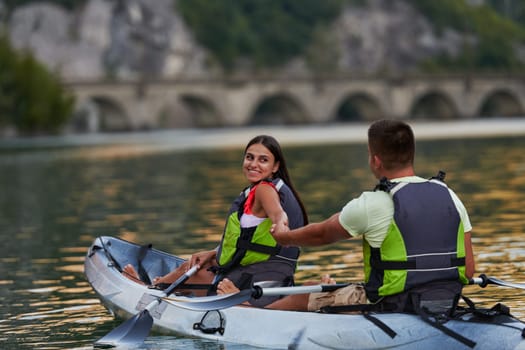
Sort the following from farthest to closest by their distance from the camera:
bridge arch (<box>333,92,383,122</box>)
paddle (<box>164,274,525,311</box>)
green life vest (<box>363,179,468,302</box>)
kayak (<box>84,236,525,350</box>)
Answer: bridge arch (<box>333,92,383,122</box>) < paddle (<box>164,274,525,311</box>) < green life vest (<box>363,179,468,302</box>) < kayak (<box>84,236,525,350</box>)

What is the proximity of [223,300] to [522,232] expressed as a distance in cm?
831

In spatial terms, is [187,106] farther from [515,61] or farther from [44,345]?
[44,345]

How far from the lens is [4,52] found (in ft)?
212

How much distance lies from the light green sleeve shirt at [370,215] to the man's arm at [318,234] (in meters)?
0.06

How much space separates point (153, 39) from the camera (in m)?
109

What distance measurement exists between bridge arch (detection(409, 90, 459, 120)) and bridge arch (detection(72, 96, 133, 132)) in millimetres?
25514

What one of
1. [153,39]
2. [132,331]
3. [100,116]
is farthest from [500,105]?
[132,331]

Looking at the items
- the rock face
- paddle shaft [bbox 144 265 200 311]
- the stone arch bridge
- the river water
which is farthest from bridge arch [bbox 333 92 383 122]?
paddle shaft [bbox 144 265 200 311]

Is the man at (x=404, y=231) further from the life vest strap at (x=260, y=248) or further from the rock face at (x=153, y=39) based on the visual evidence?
the rock face at (x=153, y=39)

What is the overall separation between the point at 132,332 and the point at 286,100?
90.5 m

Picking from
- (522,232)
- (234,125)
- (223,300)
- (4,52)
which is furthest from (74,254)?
(234,125)

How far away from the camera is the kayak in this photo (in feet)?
27.2

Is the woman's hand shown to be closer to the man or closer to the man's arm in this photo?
the man's arm

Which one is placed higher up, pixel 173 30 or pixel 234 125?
pixel 173 30
